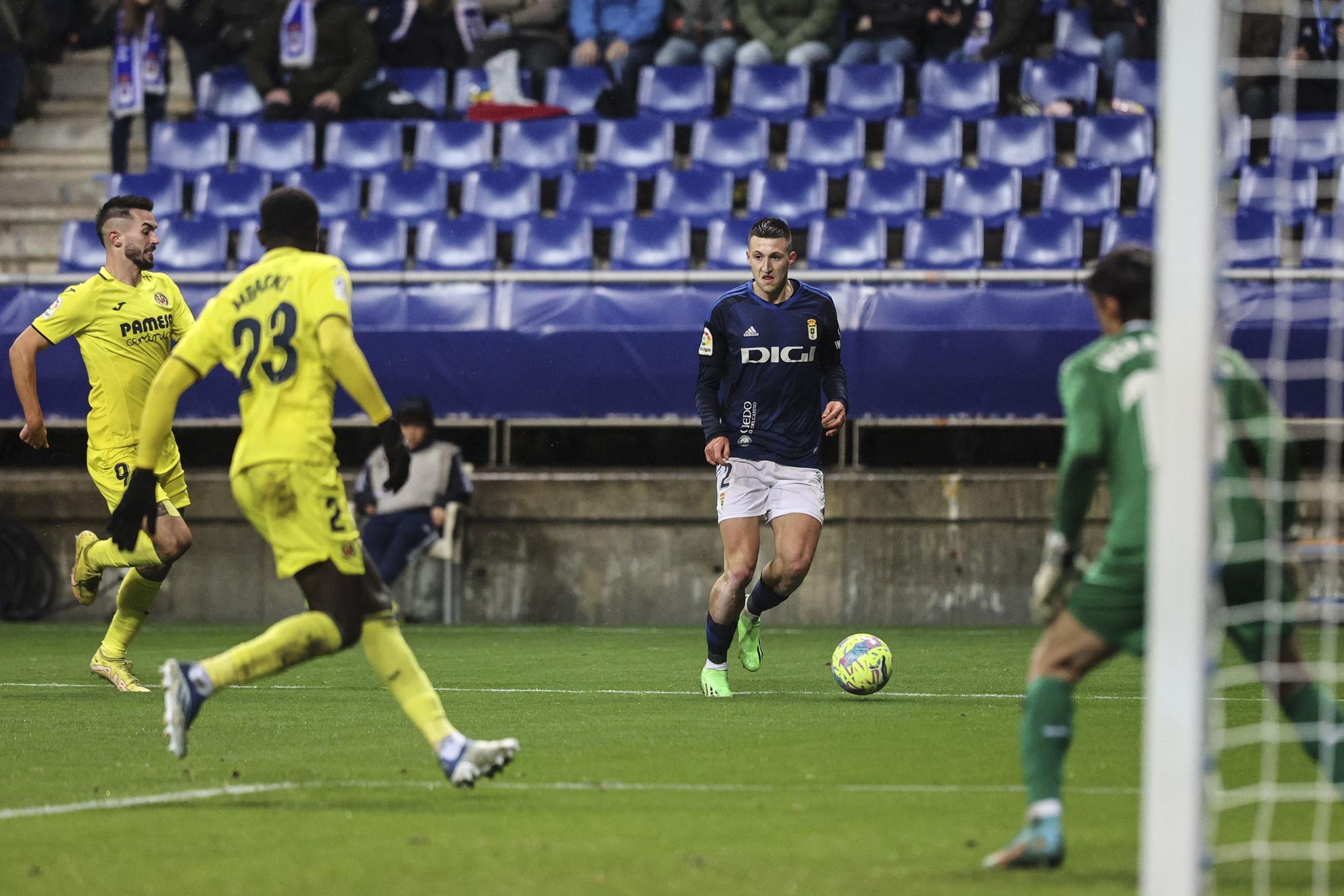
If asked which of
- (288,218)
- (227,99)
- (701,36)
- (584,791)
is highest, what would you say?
(701,36)

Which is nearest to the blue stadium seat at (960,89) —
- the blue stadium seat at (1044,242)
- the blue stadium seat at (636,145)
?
the blue stadium seat at (1044,242)

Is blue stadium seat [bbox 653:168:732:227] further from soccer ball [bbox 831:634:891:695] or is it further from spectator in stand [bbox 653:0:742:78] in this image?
soccer ball [bbox 831:634:891:695]

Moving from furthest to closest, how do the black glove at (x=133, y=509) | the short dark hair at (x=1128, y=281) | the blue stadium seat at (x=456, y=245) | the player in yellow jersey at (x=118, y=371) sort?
the blue stadium seat at (x=456, y=245)
the player in yellow jersey at (x=118, y=371)
the black glove at (x=133, y=509)
the short dark hair at (x=1128, y=281)

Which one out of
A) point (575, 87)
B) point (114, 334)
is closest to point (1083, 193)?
point (575, 87)

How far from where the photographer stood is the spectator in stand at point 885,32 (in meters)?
18.6

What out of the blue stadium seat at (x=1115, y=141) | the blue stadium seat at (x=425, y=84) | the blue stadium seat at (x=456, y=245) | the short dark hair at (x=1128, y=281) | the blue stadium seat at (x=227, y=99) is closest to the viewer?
the short dark hair at (x=1128, y=281)

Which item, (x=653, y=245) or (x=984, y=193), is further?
(x=984, y=193)

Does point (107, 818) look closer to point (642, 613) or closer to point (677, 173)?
point (642, 613)

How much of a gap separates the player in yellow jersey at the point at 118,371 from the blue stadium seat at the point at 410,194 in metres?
8.08

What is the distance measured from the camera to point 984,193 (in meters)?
17.0

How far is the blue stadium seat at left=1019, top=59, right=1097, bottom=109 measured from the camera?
17969mm

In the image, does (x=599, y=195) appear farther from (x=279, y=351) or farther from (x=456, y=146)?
(x=279, y=351)

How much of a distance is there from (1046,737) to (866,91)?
14.3 metres

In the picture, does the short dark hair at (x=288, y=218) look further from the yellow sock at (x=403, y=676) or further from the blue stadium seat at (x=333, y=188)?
the blue stadium seat at (x=333, y=188)
